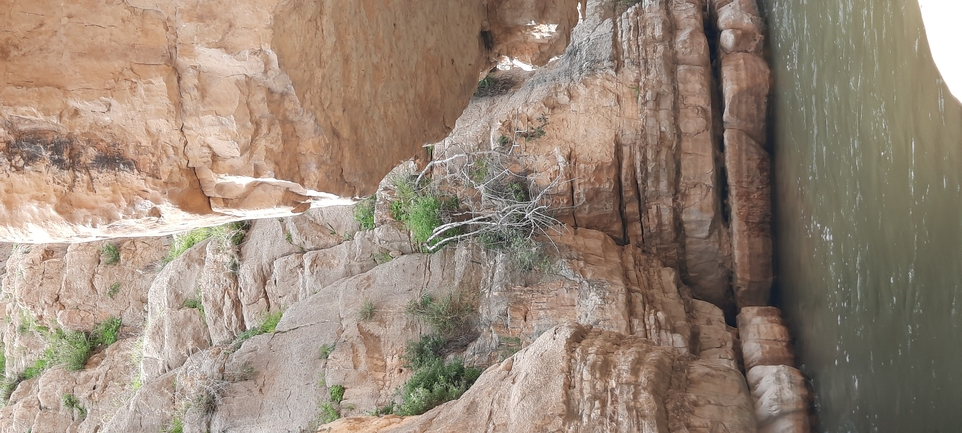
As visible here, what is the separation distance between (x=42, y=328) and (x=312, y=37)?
9.74 meters

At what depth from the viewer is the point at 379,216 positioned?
893 centimetres

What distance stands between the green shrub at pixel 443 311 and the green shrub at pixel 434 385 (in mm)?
399

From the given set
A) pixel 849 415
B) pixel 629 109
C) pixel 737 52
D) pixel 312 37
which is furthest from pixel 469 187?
pixel 312 37

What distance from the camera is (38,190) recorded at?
9.78 feet

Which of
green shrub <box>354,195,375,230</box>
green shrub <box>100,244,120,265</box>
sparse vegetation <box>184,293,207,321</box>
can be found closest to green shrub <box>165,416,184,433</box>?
sparse vegetation <box>184,293,207,321</box>

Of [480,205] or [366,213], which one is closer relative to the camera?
[480,205]

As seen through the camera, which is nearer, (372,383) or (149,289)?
(372,383)

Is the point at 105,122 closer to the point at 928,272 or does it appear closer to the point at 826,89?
the point at 928,272

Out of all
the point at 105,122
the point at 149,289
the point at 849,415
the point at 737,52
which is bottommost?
the point at 849,415

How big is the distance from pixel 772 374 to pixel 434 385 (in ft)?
10.6

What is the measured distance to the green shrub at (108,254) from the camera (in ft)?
35.7

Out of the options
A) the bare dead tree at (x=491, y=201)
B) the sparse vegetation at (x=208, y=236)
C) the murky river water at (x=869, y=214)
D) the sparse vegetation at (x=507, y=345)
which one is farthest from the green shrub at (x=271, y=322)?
the murky river water at (x=869, y=214)

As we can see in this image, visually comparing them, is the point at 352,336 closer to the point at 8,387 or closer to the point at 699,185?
the point at 699,185

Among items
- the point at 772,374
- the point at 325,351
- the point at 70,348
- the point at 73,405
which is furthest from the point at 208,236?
the point at 772,374
